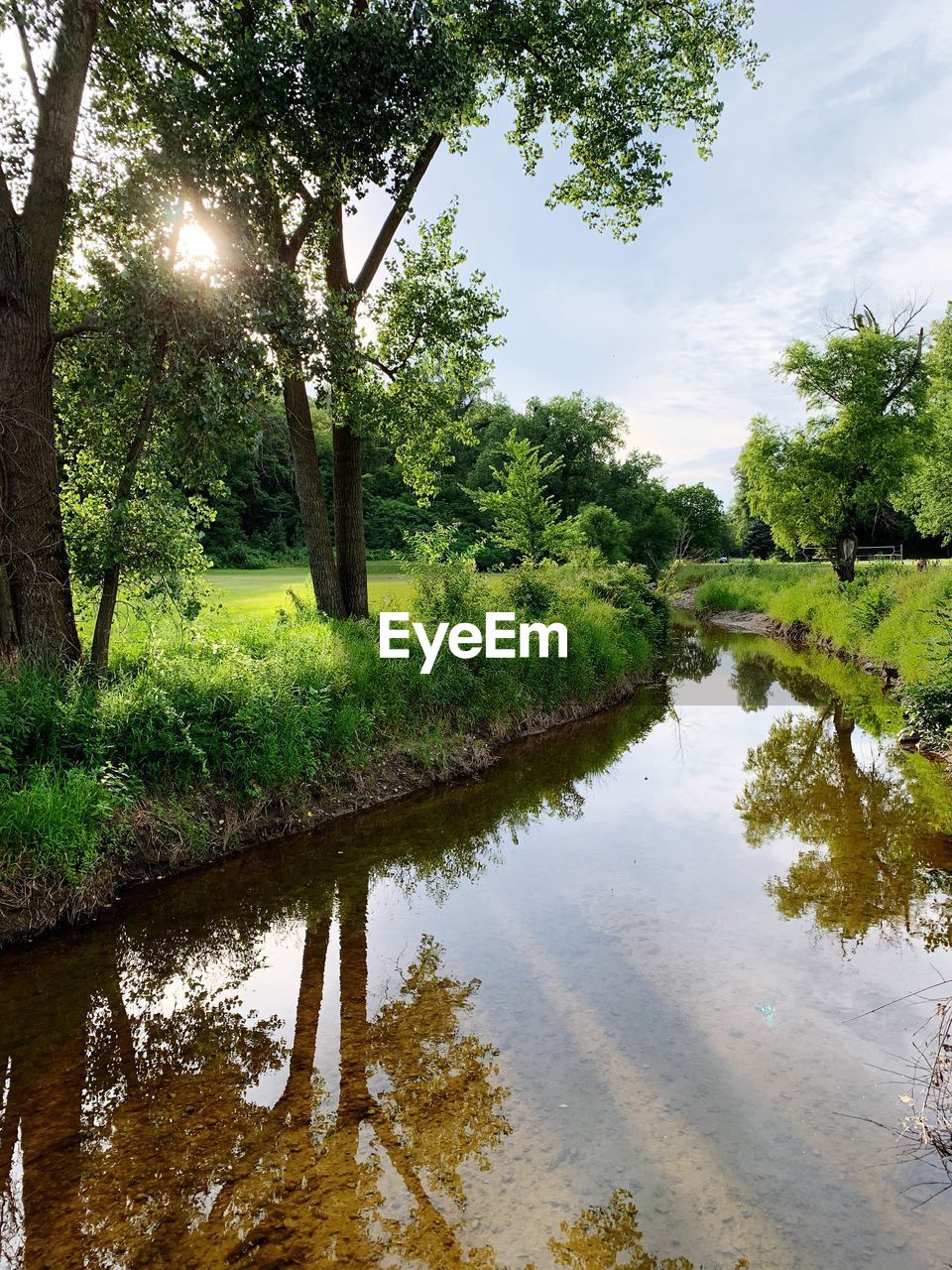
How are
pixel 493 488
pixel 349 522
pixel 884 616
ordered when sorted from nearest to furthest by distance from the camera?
pixel 349 522, pixel 884 616, pixel 493 488

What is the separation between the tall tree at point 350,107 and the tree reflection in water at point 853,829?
7641 mm

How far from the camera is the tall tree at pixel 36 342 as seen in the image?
281 inches

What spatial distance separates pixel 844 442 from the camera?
22.0 metres

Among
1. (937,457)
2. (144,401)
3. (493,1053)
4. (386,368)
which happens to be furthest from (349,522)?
(937,457)

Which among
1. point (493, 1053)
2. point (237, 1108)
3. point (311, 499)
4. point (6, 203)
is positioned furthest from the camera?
point (311, 499)

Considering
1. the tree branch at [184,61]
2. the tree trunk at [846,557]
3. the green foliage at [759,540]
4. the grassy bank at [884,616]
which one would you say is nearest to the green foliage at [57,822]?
the tree branch at [184,61]

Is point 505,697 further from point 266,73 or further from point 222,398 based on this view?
point 266,73

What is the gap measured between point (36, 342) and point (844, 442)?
2197cm

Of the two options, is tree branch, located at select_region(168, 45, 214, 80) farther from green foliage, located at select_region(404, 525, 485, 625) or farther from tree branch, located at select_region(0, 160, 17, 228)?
green foliage, located at select_region(404, 525, 485, 625)

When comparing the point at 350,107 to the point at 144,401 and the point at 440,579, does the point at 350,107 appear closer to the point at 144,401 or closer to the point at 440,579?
the point at 144,401

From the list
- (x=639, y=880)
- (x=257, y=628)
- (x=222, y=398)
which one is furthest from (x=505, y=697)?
(x=222, y=398)

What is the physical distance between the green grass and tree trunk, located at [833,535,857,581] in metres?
14.5

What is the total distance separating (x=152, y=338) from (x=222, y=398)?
868mm

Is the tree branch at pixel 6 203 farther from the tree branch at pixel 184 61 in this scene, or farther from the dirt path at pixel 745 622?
the dirt path at pixel 745 622
